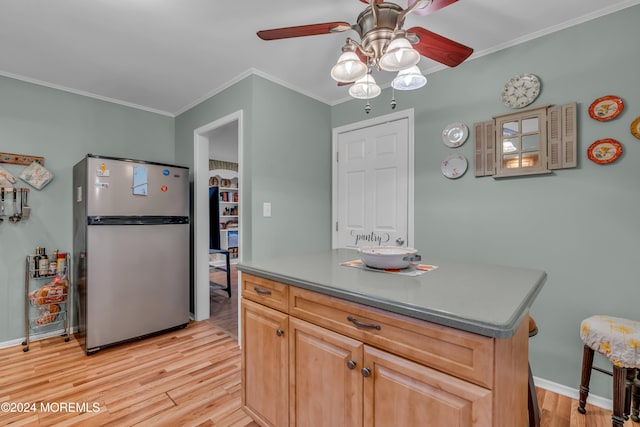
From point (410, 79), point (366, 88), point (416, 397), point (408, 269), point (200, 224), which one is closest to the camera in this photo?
point (416, 397)

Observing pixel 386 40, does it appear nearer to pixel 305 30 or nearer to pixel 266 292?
pixel 305 30

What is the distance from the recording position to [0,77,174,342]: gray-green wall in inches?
100

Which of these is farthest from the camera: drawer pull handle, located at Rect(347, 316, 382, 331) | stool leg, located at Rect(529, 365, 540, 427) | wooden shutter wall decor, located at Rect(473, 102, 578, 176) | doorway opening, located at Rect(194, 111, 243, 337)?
doorway opening, located at Rect(194, 111, 243, 337)

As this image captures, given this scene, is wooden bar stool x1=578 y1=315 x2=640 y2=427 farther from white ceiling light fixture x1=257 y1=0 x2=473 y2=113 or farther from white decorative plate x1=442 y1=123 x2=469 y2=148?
white ceiling light fixture x1=257 y1=0 x2=473 y2=113

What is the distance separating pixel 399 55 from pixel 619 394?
1.99 meters

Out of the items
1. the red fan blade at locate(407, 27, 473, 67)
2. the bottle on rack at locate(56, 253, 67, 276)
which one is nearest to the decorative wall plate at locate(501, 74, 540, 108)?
the red fan blade at locate(407, 27, 473, 67)

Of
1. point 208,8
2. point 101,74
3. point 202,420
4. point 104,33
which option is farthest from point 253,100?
point 202,420

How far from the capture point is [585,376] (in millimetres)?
1691

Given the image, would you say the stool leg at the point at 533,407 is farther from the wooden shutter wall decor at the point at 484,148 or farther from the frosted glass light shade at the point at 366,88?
the frosted glass light shade at the point at 366,88

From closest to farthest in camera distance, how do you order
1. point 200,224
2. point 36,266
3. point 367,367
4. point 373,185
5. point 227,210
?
point 367,367
point 36,266
point 373,185
point 200,224
point 227,210

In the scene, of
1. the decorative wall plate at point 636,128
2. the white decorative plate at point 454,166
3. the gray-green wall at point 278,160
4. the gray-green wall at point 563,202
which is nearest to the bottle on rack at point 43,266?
the gray-green wall at point 278,160

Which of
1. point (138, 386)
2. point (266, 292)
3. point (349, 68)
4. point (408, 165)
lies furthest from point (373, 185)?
point (138, 386)

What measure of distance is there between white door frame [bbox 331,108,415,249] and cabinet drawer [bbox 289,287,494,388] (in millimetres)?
1693

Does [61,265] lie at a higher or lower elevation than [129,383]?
higher
